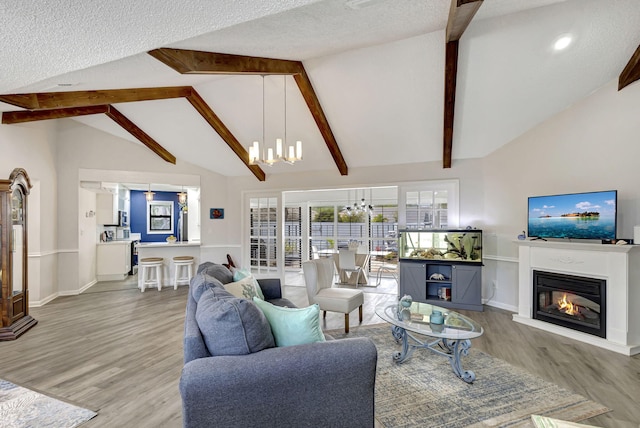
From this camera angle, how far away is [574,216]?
3602 mm

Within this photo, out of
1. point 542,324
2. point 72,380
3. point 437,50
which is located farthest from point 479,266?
point 72,380

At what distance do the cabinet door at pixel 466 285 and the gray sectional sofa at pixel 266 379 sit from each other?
356 cm

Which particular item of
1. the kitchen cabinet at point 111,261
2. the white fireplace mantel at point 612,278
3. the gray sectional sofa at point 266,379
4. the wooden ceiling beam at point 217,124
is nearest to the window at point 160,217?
the kitchen cabinet at point 111,261

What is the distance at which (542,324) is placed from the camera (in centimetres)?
383

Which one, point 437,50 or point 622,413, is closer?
point 622,413

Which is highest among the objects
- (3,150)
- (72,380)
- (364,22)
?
(364,22)

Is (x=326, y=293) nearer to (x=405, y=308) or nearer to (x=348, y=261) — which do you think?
(x=405, y=308)

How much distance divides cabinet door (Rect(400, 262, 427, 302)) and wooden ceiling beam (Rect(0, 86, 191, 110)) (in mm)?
4471

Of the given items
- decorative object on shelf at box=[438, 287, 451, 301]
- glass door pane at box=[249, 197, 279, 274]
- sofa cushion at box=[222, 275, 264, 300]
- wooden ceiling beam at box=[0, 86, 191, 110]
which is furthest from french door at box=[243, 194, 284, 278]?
sofa cushion at box=[222, 275, 264, 300]

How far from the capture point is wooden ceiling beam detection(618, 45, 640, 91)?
3102 millimetres

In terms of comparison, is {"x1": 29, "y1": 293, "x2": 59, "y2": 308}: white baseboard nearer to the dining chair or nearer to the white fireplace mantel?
the dining chair

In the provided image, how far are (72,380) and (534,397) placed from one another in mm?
3755

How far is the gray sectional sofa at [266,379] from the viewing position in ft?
4.69

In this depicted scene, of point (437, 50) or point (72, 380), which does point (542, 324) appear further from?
point (72, 380)
